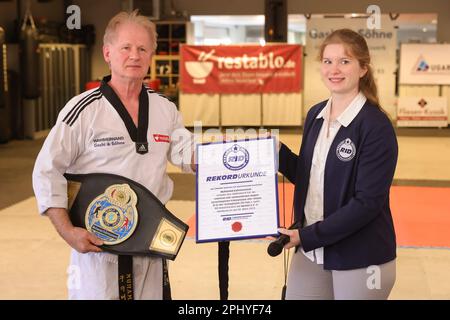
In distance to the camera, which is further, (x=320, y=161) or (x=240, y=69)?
(x=240, y=69)

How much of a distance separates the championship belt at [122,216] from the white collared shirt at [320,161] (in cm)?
50

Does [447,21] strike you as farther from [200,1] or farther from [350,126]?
[350,126]

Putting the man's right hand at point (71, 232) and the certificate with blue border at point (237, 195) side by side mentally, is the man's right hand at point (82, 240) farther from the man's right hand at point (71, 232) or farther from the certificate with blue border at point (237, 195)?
the certificate with blue border at point (237, 195)

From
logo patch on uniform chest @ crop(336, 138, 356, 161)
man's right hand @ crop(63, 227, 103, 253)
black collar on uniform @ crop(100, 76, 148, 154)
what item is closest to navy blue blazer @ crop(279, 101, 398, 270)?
logo patch on uniform chest @ crop(336, 138, 356, 161)

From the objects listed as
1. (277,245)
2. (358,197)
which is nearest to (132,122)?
(277,245)

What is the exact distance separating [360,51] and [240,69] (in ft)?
42.2

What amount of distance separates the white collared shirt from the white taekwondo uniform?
52 centimetres

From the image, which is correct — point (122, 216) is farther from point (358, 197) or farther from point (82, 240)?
point (358, 197)

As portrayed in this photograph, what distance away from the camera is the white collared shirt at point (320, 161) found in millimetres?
2519

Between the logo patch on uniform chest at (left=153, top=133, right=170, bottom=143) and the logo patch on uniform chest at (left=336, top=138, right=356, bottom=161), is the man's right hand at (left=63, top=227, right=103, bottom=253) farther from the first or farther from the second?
the logo patch on uniform chest at (left=336, top=138, right=356, bottom=161)

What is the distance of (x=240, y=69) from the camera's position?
50.0ft

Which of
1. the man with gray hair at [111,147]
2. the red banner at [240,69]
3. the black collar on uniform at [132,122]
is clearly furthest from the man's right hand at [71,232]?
the red banner at [240,69]

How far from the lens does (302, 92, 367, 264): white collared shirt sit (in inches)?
99.2

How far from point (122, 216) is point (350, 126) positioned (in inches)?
33.1
